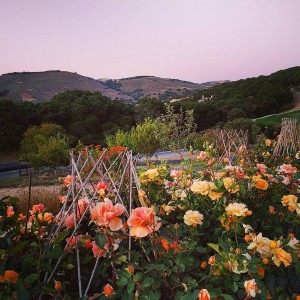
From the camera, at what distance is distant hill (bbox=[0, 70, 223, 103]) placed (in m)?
50.4

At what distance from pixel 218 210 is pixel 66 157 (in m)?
11.1

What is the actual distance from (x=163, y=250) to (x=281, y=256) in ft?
1.49

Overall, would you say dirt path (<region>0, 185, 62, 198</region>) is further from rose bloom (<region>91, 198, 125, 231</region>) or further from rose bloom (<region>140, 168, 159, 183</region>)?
rose bloom (<region>91, 198, 125, 231</region>)

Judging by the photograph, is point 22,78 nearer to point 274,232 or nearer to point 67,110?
point 67,110

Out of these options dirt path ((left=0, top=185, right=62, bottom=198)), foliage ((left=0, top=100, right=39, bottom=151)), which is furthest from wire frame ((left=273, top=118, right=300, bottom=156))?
foliage ((left=0, top=100, right=39, bottom=151))

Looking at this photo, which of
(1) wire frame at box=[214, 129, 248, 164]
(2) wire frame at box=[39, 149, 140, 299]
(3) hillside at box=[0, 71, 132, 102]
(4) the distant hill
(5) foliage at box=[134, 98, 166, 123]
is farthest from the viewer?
(4) the distant hill

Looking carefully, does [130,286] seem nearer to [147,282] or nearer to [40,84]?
[147,282]

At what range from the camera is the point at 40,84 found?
57.5 m

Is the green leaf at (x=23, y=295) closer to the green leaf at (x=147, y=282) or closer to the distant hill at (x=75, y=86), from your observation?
the green leaf at (x=147, y=282)

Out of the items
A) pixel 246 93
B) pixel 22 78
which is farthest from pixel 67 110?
pixel 22 78

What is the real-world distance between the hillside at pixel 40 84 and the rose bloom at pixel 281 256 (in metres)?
47.0

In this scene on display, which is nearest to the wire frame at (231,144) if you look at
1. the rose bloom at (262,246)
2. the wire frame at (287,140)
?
the wire frame at (287,140)

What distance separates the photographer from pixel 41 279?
1.40 meters

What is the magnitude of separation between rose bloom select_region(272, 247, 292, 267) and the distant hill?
45.6m
